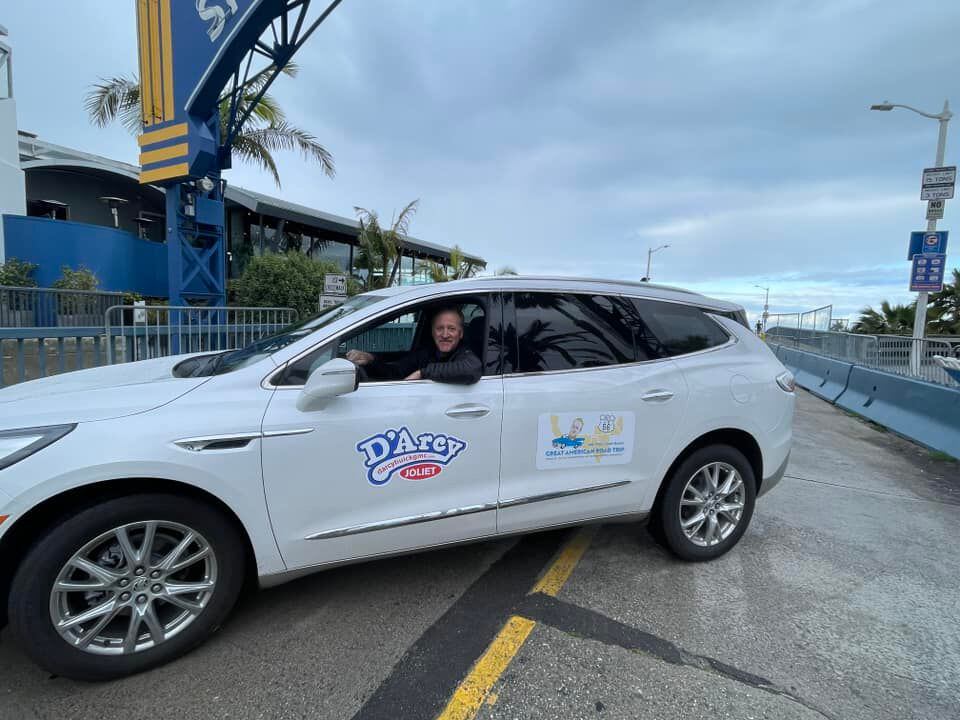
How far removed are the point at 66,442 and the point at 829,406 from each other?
11153 millimetres

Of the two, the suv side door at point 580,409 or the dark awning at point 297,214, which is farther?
the dark awning at point 297,214

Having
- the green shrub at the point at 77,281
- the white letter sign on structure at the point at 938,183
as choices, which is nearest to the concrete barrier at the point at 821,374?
the white letter sign on structure at the point at 938,183

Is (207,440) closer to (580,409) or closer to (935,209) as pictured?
(580,409)

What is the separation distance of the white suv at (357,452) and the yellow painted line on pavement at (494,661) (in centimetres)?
43

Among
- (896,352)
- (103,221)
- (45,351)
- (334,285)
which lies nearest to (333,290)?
(334,285)

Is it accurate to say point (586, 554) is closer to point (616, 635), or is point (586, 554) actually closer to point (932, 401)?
point (616, 635)

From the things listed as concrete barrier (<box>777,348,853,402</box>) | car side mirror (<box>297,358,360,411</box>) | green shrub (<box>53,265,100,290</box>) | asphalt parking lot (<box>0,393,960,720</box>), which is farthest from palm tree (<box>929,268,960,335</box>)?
green shrub (<box>53,265,100,290</box>)

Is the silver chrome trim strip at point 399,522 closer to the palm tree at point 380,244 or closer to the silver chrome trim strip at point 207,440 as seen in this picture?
the silver chrome trim strip at point 207,440

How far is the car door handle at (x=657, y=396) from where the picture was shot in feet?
9.93

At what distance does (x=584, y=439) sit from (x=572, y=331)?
64 cm

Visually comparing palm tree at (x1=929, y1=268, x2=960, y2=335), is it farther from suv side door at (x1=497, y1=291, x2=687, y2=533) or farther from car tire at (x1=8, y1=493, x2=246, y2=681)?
car tire at (x1=8, y1=493, x2=246, y2=681)

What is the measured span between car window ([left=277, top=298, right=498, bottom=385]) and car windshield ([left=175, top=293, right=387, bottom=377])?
6.2 inches

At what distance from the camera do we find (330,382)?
227 centimetres

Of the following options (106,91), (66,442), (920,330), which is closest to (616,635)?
(66,442)
